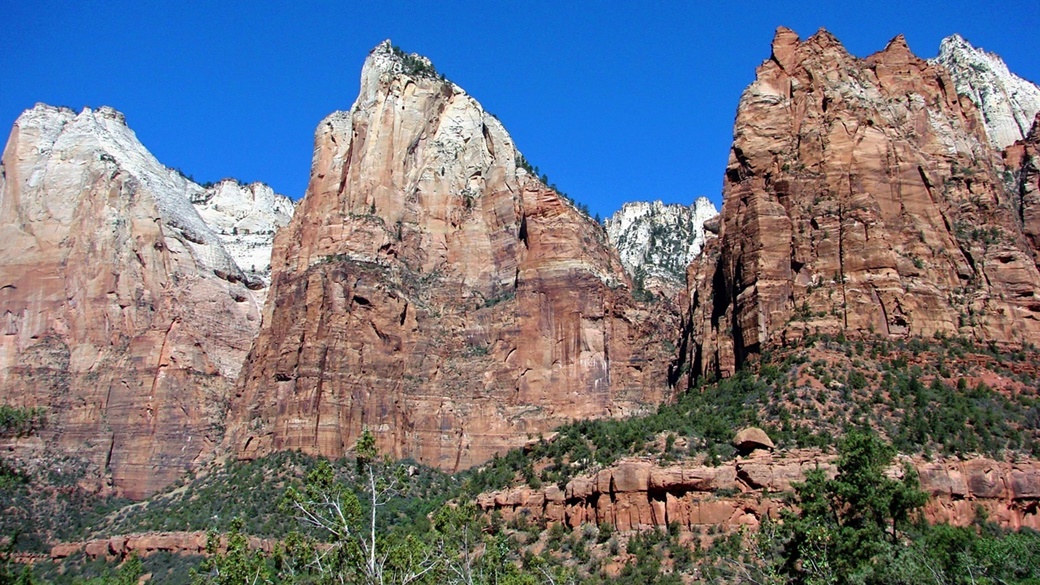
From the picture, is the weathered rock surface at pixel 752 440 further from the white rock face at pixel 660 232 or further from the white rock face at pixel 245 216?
the white rock face at pixel 245 216

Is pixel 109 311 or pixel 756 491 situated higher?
pixel 109 311

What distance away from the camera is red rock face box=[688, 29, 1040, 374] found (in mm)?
67312

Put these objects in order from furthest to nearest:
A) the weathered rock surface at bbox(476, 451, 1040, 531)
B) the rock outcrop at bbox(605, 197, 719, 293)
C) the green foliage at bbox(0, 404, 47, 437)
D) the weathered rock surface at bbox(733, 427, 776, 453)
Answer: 1. the rock outcrop at bbox(605, 197, 719, 293)
2. the green foliage at bbox(0, 404, 47, 437)
3. the weathered rock surface at bbox(733, 427, 776, 453)
4. the weathered rock surface at bbox(476, 451, 1040, 531)

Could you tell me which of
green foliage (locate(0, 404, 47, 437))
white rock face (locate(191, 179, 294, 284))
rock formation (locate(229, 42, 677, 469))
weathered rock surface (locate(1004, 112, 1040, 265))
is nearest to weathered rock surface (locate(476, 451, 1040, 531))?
weathered rock surface (locate(1004, 112, 1040, 265))

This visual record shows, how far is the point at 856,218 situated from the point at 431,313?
44.8 meters

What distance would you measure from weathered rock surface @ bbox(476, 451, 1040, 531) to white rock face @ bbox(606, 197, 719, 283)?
89.6 metres

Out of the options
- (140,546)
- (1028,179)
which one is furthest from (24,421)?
(1028,179)

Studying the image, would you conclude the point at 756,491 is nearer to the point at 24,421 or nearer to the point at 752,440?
the point at 752,440

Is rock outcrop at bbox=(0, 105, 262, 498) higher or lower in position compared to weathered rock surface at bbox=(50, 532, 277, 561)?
higher

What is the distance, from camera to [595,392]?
9631 centimetres

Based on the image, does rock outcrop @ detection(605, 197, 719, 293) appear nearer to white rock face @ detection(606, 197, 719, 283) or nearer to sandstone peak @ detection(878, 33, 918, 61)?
white rock face @ detection(606, 197, 719, 283)

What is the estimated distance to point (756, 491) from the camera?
54.7 meters

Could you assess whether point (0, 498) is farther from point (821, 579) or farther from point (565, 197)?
point (821, 579)

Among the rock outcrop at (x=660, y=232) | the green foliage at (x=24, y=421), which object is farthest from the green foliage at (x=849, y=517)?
the rock outcrop at (x=660, y=232)
